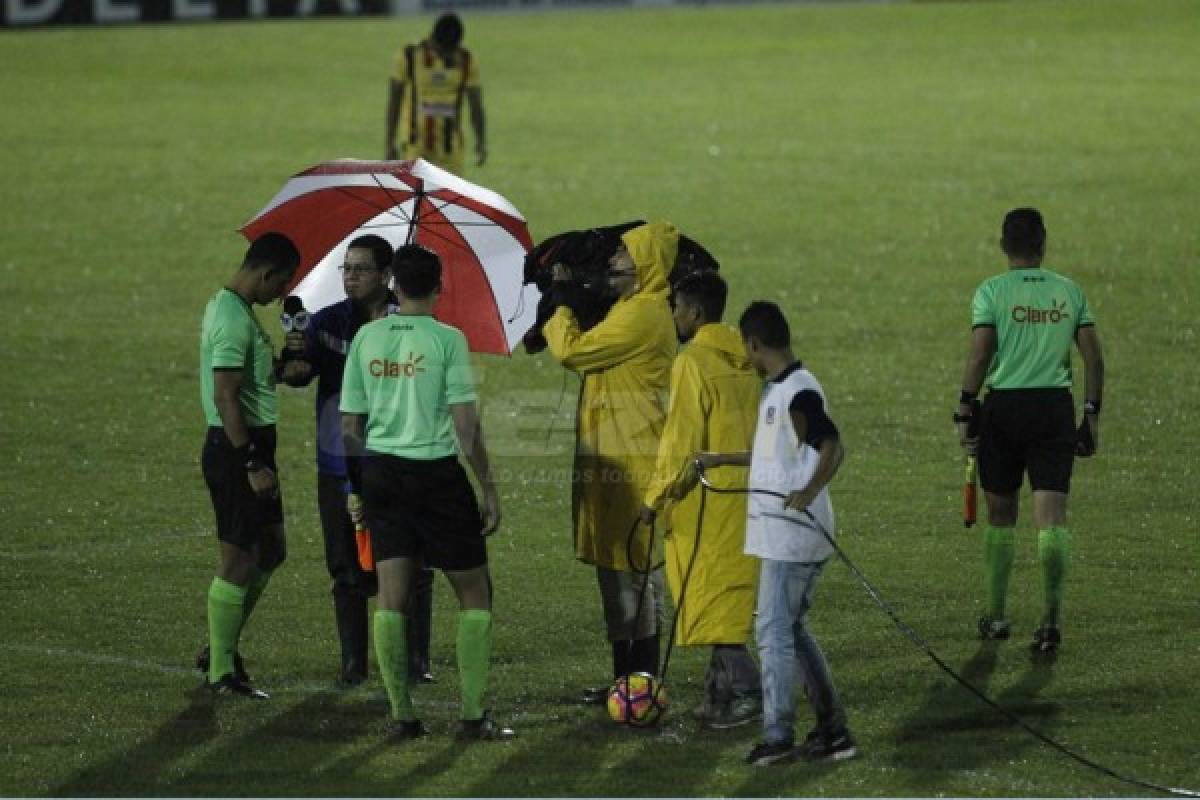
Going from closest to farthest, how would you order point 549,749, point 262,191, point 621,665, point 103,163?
point 549,749
point 621,665
point 262,191
point 103,163

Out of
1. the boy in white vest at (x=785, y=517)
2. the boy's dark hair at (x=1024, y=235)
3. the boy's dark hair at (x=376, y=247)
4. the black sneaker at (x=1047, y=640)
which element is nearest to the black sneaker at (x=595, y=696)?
the boy in white vest at (x=785, y=517)

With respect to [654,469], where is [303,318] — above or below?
above

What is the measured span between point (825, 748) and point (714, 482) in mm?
1118

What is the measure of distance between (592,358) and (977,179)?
735 inches

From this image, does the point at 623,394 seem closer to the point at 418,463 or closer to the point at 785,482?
the point at 418,463

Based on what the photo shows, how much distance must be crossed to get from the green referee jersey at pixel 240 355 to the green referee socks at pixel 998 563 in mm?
3323

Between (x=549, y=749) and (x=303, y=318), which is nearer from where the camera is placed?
(x=549, y=749)

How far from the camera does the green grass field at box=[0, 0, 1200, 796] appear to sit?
9.16 metres

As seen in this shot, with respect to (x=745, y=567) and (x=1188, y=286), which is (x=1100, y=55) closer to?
(x=1188, y=286)

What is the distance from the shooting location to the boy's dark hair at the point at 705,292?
9125 mm

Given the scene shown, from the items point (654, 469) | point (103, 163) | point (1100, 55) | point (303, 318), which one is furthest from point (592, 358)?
point (1100, 55)

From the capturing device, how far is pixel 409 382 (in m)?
8.89

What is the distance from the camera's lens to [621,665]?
9.68 metres

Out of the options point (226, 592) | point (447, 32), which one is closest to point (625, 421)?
point (226, 592)
